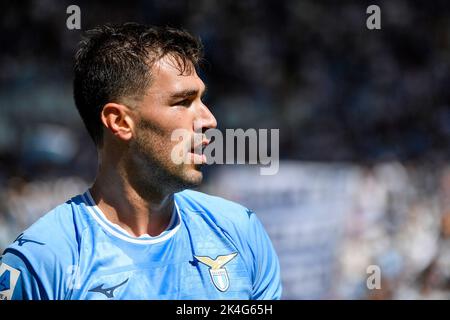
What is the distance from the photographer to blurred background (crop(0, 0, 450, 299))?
8.35 m

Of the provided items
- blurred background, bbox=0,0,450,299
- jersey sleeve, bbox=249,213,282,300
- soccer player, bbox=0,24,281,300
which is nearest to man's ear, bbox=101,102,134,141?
soccer player, bbox=0,24,281,300

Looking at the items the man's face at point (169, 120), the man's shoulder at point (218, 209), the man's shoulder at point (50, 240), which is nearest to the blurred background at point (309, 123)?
the man's shoulder at point (218, 209)

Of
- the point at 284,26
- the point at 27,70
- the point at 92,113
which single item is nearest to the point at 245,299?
the point at 92,113

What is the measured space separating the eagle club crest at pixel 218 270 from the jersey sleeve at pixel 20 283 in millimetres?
658

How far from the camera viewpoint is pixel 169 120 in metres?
3.24

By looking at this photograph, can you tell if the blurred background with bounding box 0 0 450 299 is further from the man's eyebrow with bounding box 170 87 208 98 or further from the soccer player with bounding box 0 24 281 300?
the man's eyebrow with bounding box 170 87 208 98

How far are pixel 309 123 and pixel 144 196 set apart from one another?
21.8 ft

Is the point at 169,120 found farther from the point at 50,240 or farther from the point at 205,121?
the point at 50,240

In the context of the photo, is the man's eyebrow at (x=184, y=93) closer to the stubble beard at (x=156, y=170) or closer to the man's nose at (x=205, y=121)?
the man's nose at (x=205, y=121)

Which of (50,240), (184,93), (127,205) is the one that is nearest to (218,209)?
(127,205)

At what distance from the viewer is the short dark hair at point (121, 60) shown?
328 cm

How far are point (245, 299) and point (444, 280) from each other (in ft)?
19.5

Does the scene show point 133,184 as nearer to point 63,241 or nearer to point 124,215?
point 124,215

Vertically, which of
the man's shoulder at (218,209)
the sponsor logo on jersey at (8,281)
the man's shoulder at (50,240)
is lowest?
the sponsor logo on jersey at (8,281)
